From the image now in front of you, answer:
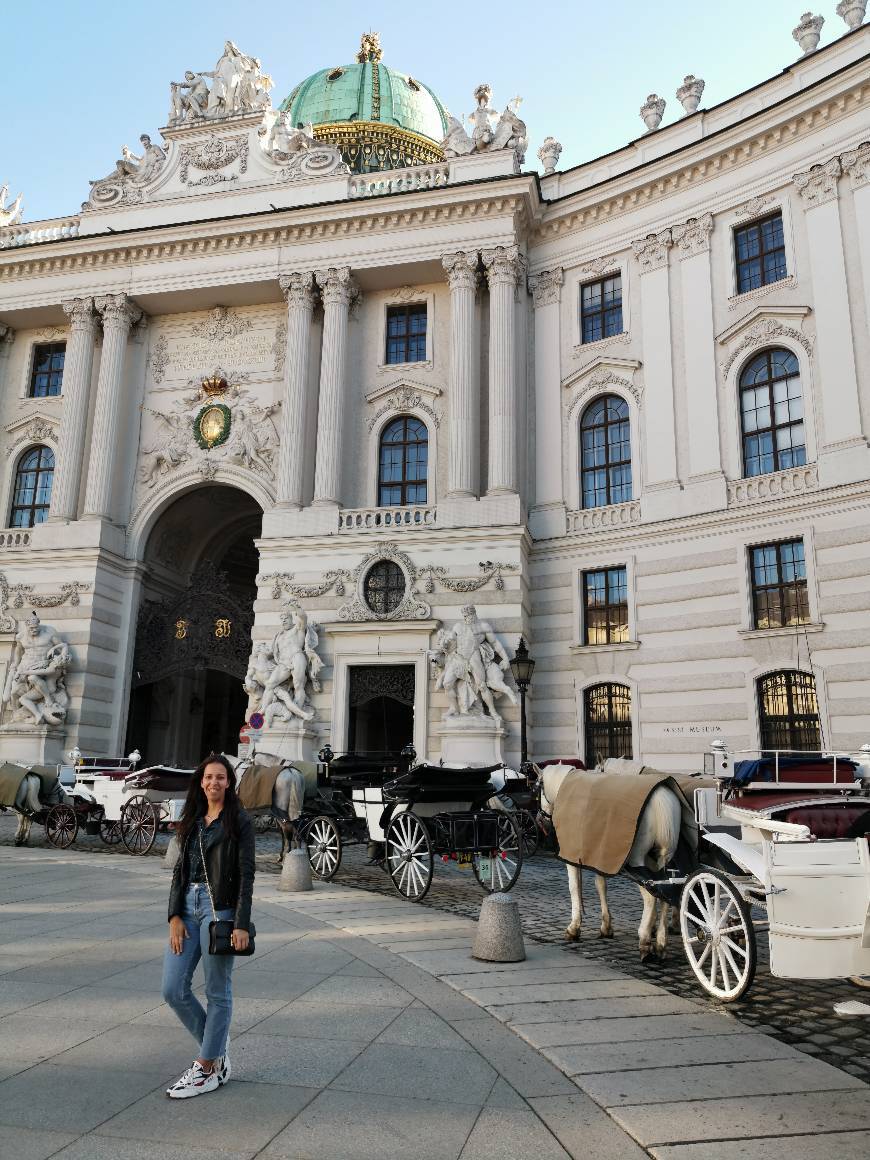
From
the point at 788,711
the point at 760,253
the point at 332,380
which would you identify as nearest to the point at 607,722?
the point at 788,711

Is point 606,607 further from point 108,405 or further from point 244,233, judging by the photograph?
point 108,405

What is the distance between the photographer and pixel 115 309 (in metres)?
32.0

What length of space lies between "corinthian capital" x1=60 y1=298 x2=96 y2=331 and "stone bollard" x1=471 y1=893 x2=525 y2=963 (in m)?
29.9

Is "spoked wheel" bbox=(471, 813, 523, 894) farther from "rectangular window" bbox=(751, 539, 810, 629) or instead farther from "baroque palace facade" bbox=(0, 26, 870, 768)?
"rectangular window" bbox=(751, 539, 810, 629)

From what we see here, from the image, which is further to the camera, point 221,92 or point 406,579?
point 221,92

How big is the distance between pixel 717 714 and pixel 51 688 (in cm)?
2019

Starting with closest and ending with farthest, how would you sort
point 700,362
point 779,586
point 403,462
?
point 779,586, point 700,362, point 403,462

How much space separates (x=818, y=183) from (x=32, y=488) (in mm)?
27879

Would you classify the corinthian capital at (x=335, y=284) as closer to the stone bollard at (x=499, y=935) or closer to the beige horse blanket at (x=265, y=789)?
the beige horse blanket at (x=265, y=789)

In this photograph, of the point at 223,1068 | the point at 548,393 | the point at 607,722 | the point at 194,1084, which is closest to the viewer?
the point at 194,1084

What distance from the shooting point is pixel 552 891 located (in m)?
13.1

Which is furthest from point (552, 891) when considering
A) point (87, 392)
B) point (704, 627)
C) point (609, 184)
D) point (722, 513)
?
point (87, 392)

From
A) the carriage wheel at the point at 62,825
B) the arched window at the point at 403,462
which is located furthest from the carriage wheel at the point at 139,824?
the arched window at the point at 403,462

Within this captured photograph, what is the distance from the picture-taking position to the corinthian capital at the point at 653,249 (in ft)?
89.9
